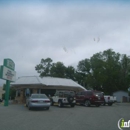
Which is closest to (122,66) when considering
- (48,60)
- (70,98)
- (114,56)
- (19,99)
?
(114,56)

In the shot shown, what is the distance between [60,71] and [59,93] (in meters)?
38.8

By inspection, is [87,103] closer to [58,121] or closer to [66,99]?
[66,99]

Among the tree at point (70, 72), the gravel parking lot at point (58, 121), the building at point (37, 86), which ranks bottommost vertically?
the gravel parking lot at point (58, 121)

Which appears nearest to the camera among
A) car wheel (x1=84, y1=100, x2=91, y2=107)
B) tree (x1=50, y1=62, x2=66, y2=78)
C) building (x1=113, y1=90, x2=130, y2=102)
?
car wheel (x1=84, y1=100, x2=91, y2=107)

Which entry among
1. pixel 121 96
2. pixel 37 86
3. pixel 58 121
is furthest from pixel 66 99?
pixel 121 96

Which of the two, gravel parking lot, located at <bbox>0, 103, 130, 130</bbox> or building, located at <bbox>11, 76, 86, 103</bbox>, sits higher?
building, located at <bbox>11, 76, 86, 103</bbox>

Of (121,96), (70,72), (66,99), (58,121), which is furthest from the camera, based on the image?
(70,72)

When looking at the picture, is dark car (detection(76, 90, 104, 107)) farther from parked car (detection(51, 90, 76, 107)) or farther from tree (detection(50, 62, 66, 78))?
tree (detection(50, 62, 66, 78))

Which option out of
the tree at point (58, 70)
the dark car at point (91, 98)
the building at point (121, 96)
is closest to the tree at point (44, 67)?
the tree at point (58, 70)

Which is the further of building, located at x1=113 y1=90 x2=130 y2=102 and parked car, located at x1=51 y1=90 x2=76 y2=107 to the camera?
building, located at x1=113 y1=90 x2=130 y2=102

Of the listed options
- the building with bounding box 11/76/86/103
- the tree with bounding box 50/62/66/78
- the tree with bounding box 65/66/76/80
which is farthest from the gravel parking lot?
the tree with bounding box 65/66/76/80

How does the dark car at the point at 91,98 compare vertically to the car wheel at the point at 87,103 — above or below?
above

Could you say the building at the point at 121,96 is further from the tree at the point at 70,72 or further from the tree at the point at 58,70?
the tree at the point at 58,70

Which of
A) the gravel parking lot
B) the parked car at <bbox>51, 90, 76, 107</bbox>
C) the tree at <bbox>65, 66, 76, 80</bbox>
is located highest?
the tree at <bbox>65, 66, 76, 80</bbox>
